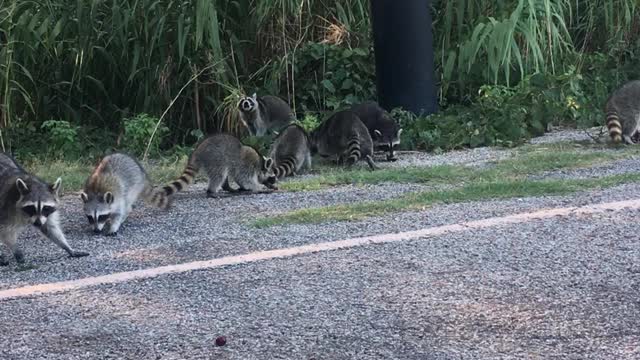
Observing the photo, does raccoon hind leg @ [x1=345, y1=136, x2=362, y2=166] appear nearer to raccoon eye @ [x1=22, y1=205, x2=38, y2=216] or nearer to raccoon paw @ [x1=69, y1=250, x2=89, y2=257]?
raccoon paw @ [x1=69, y1=250, x2=89, y2=257]

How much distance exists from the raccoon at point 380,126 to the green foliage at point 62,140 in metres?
2.70

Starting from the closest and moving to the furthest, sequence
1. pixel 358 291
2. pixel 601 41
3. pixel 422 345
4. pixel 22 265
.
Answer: pixel 422 345
pixel 358 291
pixel 22 265
pixel 601 41

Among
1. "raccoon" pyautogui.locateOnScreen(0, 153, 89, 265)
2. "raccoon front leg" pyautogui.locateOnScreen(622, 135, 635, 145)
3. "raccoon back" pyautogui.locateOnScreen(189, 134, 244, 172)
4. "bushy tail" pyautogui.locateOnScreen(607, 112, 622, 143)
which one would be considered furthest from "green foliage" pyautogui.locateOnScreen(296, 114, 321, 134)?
"raccoon" pyautogui.locateOnScreen(0, 153, 89, 265)

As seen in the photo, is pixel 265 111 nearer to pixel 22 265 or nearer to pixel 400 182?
pixel 400 182

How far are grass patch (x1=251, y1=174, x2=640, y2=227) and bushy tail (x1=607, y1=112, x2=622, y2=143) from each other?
5.71 feet

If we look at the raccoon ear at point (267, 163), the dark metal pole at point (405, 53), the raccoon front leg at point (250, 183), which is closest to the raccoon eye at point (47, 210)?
the raccoon front leg at point (250, 183)

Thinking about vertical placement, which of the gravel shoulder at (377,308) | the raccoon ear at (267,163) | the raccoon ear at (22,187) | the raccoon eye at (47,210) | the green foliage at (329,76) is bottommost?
the gravel shoulder at (377,308)

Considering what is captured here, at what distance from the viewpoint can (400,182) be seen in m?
8.64

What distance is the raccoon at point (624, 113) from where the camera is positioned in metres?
10.1

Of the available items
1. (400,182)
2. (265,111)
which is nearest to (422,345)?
(400,182)

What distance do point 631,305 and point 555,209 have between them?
2.17m

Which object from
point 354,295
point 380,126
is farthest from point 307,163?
point 354,295

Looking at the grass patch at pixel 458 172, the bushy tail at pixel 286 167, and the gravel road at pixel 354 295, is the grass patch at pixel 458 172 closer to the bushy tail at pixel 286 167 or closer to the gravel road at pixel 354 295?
the bushy tail at pixel 286 167

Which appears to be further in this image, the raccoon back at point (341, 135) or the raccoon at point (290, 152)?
the raccoon back at point (341, 135)
